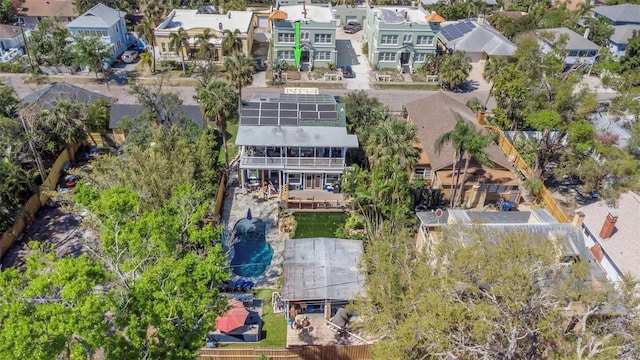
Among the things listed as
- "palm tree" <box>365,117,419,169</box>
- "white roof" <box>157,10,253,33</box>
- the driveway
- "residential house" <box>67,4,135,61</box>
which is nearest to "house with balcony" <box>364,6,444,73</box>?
the driveway

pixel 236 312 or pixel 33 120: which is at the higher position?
pixel 33 120

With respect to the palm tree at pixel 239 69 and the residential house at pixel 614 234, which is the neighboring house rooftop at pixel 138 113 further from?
the residential house at pixel 614 234

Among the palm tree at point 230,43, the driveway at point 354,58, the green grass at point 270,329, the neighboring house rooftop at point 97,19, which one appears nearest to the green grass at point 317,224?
the green grass at point 270,329

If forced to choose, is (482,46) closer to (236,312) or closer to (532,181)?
(532,181)

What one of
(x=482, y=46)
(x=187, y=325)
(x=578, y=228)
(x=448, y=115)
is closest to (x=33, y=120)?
(x=187, y=325)

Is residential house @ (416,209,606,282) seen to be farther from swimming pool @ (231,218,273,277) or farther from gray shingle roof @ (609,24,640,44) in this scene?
gray shingle roof @ (609,24,640,44)
